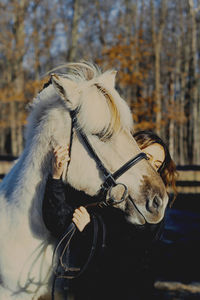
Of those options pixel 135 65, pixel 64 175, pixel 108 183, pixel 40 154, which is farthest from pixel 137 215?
pixel 135 65

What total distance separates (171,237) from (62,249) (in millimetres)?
3609

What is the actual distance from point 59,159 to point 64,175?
11cm

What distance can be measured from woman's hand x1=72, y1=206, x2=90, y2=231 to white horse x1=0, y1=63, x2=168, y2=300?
18 cm

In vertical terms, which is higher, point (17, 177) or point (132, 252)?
point (17, 177)

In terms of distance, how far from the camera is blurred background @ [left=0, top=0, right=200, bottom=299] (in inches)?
193

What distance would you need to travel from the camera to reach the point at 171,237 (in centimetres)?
503

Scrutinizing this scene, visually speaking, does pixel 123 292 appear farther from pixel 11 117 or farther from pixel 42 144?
pixel 11 117

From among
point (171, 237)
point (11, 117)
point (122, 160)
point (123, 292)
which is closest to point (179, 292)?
point (171, 237)

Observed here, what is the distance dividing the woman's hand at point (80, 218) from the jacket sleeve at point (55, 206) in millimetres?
84

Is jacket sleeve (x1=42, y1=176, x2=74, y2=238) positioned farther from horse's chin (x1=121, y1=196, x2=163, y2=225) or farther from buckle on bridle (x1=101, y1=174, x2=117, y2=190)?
horse's chin (x1=121, y1=196, x2=163, y2=225)

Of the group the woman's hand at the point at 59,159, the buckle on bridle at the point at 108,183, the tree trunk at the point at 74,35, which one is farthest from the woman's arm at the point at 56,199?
the tree trunk at the point at 74,35

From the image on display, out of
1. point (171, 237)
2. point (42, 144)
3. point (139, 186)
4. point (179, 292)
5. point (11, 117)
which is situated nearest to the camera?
point (139, 186)

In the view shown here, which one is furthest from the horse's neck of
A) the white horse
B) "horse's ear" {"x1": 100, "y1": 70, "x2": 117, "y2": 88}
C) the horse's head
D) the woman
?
"horse's ear" {"x1": 100, "y1": 70, "x2": 117, "y2": 88}

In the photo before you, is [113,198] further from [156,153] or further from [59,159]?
[156,153]
